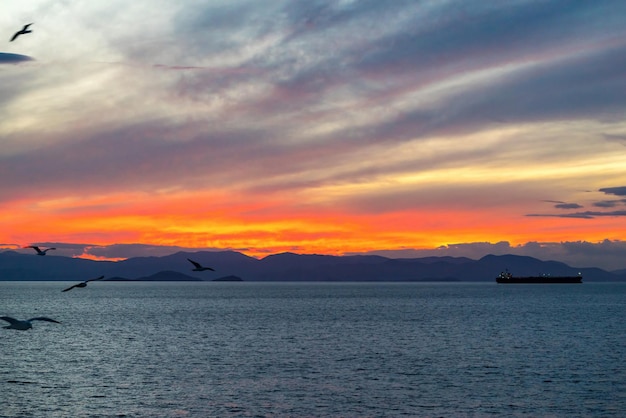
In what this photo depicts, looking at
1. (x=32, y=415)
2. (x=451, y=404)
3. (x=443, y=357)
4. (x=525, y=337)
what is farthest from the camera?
(x=525, y=337)

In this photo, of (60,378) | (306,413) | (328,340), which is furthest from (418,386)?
(328,340)

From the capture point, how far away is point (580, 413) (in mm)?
52688

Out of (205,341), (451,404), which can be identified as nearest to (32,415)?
(451,404)

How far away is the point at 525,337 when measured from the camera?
110 metres

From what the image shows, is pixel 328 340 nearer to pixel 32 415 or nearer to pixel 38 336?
pixel 38 336

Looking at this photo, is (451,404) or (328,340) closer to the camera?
(451,404)

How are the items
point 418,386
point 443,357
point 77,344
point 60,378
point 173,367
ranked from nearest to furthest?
point 418,386 → point 60,378 → point 173,367 → point 443,357 → point 77,344

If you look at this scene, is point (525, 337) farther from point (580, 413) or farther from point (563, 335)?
point (580, 413)

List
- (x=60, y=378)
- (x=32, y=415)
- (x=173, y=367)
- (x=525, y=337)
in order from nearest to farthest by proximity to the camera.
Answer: (x=32, y=415)
(x=60, y=378)
(x=173, y=367)
(x=525, y=337)

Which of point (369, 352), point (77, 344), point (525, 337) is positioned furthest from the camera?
point (525, 337)

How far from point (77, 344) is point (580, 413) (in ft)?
236

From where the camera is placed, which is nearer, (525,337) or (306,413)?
(306,413)

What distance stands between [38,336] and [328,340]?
45.5 m

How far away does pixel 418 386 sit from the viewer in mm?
63688
